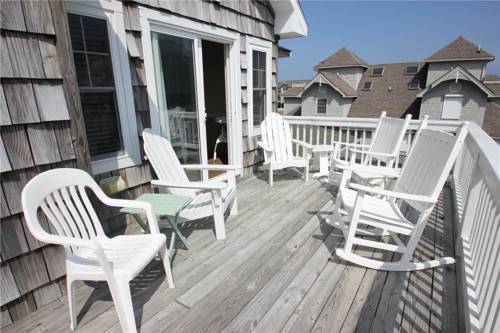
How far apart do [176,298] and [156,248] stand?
42cm

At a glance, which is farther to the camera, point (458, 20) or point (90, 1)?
point (458, 20)

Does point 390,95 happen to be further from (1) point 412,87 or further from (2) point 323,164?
(2) point 323,164

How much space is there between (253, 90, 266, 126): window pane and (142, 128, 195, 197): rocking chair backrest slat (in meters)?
2.09

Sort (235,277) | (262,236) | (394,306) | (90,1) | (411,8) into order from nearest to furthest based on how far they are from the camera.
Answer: (394,306) < (235,277) < (90,1) < (262,236) < (411,8)

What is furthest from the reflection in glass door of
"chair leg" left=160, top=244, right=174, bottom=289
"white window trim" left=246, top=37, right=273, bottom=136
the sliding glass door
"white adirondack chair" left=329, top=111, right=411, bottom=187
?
"white adirondack chair" left=329, top=111, right=411, bottom=187

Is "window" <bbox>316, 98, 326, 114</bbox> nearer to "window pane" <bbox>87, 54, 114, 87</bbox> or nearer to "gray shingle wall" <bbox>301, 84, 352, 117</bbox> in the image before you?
"gray shingle wall" <bbox>301, 84, 352, 117</bbox>

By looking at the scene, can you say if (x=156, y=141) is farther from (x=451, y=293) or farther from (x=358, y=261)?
(x=451, y=293)

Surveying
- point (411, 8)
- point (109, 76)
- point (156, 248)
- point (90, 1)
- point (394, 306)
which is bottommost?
point (394, 306)

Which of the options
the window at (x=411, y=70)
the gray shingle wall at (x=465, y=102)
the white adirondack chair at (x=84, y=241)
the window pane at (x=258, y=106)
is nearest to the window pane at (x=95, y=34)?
the white adirondack chair at (x=84, y=241)

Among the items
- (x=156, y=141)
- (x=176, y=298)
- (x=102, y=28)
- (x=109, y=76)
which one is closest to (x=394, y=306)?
(x=176, y=298)

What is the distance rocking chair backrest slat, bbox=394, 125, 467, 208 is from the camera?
1667 mm

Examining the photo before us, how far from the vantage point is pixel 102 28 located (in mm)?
2072

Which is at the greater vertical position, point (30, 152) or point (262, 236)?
point (30, 152)

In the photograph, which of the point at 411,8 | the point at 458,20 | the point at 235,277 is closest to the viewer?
the point at 235,277
